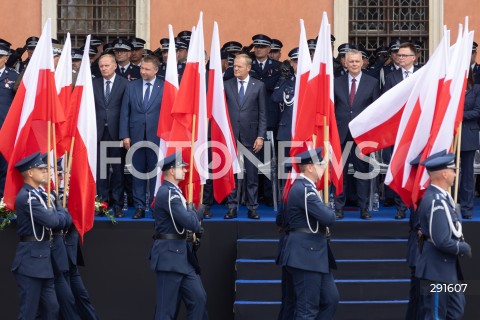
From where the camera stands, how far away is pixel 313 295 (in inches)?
454

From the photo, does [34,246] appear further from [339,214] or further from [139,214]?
[339,214]

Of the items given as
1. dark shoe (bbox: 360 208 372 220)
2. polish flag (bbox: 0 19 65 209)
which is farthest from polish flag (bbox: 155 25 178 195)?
dark shoe (bbox: 360 208 372 220)

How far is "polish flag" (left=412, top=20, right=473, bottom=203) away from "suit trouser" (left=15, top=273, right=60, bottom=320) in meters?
3.85

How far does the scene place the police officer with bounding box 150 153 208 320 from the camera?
38.3 ft

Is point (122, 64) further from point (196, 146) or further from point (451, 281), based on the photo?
point (451, 281)

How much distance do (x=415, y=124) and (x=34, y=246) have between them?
4194 mm

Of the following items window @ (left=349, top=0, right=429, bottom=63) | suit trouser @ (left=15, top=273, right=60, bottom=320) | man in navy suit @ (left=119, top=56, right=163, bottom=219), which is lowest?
suit trouser @ (left=15, top=273, right=60, bottom=320)

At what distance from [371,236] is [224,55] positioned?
359 centimetres

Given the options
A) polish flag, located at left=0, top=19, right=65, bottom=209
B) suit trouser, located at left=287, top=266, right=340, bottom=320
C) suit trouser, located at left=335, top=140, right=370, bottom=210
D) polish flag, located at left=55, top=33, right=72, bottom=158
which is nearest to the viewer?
suit trouser, located at left=287, top=266, right=340, bottom=320

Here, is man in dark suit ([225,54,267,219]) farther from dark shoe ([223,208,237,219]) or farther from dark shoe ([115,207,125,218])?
dark shoe ([115,207,125,218])

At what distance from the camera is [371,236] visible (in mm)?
13961

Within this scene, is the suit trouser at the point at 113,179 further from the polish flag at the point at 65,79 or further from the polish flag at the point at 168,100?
the polish flag at the point at 168,100

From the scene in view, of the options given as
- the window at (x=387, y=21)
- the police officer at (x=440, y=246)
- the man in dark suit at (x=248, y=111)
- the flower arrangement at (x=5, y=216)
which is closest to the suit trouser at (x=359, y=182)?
the man in dark suit at (x=248, y=111)

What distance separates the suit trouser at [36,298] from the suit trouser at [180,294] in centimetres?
108
